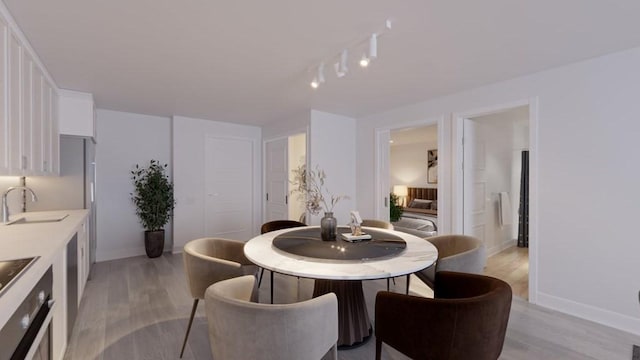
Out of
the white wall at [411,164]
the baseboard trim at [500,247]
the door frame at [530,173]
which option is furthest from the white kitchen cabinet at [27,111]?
the white wall at [411,164]

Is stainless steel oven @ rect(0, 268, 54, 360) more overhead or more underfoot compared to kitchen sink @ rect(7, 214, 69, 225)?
more underfoot

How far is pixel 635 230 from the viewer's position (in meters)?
2.34

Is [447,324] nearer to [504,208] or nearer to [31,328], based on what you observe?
[31,328]

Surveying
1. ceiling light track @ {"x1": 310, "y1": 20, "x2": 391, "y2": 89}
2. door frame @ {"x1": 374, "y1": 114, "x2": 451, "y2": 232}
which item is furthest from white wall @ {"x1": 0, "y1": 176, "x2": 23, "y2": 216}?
door frame @ {"x1": 374, "y1": 114, "x2": 451, "y2": 232}

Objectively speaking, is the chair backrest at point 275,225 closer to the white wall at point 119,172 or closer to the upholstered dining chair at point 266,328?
the upholstered dining chair at point 266,328

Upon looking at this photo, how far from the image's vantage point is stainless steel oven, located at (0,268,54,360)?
99cm

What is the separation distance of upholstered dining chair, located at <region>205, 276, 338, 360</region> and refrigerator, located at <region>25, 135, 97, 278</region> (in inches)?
118

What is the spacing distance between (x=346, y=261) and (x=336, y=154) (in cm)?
296

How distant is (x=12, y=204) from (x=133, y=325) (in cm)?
178

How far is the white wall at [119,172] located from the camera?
431 cm

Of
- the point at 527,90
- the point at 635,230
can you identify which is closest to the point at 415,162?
the point at 527,90

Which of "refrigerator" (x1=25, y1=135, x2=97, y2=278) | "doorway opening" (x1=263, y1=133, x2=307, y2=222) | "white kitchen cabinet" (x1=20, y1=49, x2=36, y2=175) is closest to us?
"white kitchen cabinet" (x1=20, y1=49, x2=36, y2=175)

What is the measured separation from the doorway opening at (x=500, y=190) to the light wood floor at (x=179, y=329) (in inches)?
27.5

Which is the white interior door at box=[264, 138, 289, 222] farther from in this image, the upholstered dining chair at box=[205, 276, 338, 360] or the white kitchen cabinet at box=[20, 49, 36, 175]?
the upholstered dining chair at box=[205, 276, 338, 360]
